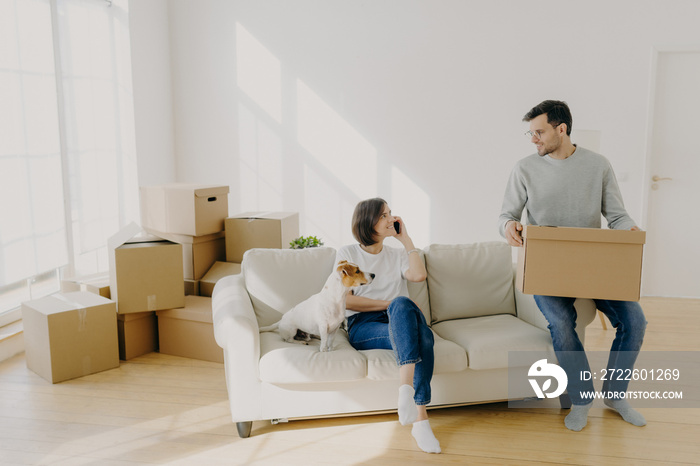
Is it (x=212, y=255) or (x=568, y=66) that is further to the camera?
(x=568, y=66)

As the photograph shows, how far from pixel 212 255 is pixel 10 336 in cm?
125

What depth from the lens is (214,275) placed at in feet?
11.9

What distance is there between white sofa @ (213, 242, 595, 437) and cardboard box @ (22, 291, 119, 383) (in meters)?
0.78

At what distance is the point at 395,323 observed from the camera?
244cm

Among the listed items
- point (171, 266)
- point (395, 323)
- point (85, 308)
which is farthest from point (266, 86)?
point (395, 323)

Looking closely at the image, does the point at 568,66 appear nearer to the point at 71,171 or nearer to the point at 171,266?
the point at 171,266

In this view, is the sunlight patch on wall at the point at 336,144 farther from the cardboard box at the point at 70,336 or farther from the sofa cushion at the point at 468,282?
the cardboard box at the point at 70,336

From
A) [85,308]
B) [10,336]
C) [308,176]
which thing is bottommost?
[10,336]

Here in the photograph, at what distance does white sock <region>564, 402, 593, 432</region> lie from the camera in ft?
8.39

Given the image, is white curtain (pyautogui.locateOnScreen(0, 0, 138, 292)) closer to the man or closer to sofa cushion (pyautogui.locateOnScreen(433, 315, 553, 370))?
sofa cushion (pyautogui.locateOnScreen(433, 315, 553, 370))

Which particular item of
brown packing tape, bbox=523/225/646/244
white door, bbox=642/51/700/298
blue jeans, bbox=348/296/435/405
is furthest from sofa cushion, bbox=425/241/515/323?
white door, bbox=642/51/700/298

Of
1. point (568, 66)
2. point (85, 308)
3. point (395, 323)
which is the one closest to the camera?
point (395, 323)

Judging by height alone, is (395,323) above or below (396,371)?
above

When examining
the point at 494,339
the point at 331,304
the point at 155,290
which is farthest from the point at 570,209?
the point at 155,290
